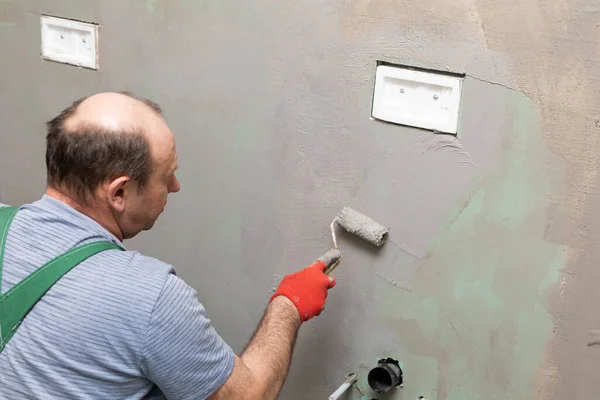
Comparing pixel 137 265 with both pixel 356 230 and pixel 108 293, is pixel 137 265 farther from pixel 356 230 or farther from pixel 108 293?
pixel 356 230

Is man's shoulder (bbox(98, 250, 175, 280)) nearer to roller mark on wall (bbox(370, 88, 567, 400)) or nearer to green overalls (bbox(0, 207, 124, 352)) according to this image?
green overalls (bbox(0, 207, 124, 352))

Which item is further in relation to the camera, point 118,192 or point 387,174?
point 387,174

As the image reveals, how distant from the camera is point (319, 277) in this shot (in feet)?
4.42

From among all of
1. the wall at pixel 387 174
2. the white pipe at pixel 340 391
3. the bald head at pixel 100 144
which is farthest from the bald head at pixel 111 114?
the white pipe at pixel 340 391

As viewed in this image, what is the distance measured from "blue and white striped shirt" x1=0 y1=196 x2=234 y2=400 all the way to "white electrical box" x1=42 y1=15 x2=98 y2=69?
0.73m

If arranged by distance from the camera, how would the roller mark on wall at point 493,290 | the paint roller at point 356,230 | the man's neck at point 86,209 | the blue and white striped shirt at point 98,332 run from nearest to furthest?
the blue and white striped shirt at point 98,332, the man's neck at point 86,209, the roller mark on wall at point 493,290, the paint roller at point 356,230

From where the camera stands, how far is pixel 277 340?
4.14 ft

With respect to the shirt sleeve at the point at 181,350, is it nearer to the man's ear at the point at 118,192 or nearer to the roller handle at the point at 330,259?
the man's ear at the point at 118,192

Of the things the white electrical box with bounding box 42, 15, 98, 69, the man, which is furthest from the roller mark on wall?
the white electrical box with bounding box 42, 15, 98, 69

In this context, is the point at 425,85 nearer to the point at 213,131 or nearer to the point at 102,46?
the point at 213,131

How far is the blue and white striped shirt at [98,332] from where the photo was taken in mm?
1021

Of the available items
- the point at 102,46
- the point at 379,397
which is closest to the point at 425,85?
the point at 379,397

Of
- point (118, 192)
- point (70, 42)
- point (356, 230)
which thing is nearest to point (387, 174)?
point (356, 230)

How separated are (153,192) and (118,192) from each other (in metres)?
0.07
